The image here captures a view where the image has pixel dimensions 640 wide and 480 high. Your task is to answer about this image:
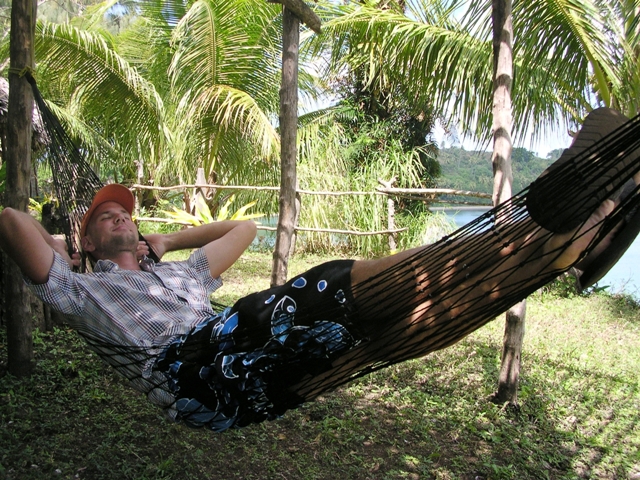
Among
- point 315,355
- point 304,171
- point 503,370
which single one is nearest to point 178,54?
point 304,171

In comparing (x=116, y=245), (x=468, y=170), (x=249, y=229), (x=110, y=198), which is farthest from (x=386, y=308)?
(x=468, y=170)

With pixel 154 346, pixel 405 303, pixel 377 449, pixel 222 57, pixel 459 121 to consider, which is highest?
pixel 222 57

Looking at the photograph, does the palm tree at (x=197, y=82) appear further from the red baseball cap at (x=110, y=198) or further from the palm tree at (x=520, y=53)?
the red baseball cap at (x=110, y=198)

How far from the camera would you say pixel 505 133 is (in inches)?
104

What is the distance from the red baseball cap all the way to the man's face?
0.5 inches

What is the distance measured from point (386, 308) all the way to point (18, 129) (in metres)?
1.88

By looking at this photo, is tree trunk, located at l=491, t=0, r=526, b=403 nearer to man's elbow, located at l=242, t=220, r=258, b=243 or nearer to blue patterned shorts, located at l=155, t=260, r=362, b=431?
man's elbow, located at l=242, t=220, r=258, b=243

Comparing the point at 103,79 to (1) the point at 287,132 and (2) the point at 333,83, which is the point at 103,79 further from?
(1) the point at 287,132

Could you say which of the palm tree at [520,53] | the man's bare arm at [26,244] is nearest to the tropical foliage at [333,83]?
the palm tree at [520,53]

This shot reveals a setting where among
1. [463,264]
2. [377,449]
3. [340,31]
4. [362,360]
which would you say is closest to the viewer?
[463,264]

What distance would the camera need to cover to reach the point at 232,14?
6227 mm

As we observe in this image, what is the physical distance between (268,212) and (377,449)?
613cm

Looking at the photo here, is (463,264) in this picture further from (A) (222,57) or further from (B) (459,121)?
(A) (222,57)

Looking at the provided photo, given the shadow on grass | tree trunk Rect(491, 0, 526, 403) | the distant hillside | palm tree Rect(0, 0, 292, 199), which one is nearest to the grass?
the shadow on grass
